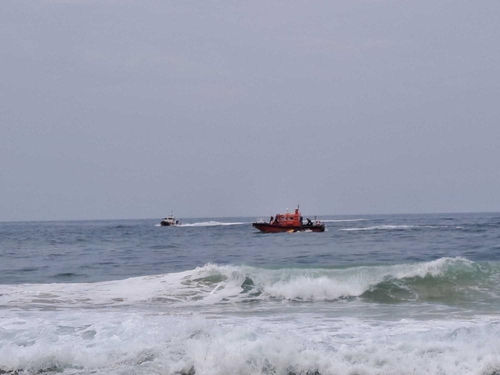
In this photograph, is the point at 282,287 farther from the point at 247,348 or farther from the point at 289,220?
the point at 289,220

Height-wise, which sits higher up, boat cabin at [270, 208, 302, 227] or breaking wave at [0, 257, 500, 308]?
boat cabin at [270, 208, 302, 227]

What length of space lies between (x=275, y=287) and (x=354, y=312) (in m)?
3.75

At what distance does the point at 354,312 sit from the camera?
46.9ft

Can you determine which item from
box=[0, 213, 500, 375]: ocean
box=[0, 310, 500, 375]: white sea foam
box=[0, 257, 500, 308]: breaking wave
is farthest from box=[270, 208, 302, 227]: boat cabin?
box=[0, 310, 500, 375]: white sea foam

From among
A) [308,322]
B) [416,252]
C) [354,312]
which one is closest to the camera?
[308,322]

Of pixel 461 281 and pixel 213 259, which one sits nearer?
pixel 461 281

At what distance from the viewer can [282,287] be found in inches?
695

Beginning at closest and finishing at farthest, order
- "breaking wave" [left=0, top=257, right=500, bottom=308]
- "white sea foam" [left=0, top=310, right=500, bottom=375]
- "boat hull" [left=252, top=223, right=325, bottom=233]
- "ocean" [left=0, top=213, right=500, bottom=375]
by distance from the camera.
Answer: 1. "white sea foam" [left=0, top=310, right=500, bottom=375]
2. "ocean" [left=0, top=213, right=500, bottom=375]
3. "breaking wave" [left=0, top=257, right=500, bottom=308]
4. "boat hull" [left=252, top=223, right=325, bottom=233]

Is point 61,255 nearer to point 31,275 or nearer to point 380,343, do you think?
point 31,275

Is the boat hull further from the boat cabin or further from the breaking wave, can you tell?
the breaking wave

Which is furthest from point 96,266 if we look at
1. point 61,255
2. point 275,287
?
point 275,287

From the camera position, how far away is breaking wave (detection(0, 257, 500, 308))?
16875 mm

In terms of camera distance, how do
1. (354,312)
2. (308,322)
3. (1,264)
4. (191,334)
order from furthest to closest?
1. (1,264)
2. (354,312)
3. (308,322)
4. (191,334)

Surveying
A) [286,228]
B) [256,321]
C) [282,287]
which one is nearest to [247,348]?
[256,321]
